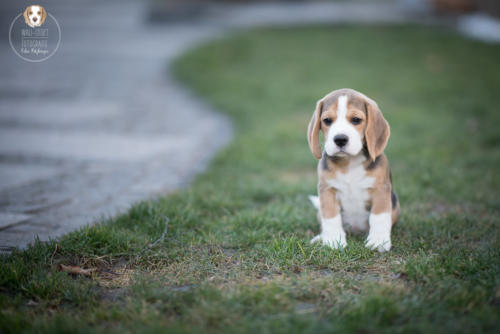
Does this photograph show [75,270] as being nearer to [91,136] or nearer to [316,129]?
[316,129]

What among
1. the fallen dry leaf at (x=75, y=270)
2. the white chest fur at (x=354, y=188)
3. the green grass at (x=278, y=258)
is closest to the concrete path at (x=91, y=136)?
the green grass at (x=278, y=258)

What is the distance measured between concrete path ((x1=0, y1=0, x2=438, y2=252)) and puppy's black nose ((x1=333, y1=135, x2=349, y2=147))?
243cm

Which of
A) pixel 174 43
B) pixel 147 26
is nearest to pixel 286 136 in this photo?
pixel 174 43

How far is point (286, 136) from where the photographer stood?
7.52 metres

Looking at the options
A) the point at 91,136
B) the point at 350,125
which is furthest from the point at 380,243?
the point at 91,136

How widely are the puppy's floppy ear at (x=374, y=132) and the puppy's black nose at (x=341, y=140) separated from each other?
0.73 feet

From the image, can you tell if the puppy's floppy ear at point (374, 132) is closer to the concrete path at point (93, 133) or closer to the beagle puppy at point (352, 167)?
the beagle puppy at point (352, 167)

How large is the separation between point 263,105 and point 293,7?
22107 mm

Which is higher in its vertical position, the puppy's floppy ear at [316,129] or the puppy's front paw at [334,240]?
the puppy's floppy ear at [316,129]

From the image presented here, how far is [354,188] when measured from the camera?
3.49 meters

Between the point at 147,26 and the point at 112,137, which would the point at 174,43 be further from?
the point at 112,137

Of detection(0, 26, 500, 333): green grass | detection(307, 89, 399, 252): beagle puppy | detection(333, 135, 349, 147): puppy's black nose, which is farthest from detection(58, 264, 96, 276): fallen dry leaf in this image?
detection(333, 135, 349, 147): puppy's black nose

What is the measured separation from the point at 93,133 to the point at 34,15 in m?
2.07

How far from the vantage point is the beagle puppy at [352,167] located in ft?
10.8
